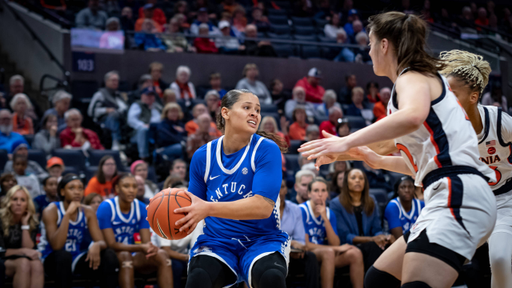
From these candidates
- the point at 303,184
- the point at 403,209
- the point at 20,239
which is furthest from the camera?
the point at 303,184

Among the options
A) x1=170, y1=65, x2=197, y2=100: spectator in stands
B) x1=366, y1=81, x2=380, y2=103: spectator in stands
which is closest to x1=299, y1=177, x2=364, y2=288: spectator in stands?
x1=170, y1=65, x2=197, y2=100: spectator in stands

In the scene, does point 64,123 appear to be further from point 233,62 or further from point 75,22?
point 233,62

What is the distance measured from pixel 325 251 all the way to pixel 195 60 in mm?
6191

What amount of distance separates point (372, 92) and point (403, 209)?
498 cm

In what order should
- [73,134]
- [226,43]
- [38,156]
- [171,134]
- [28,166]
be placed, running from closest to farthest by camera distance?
[28,166] → [38,156] → [73,134] → [171,134] → [226,43]

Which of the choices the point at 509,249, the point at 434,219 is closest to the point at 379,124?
the point at 434,219

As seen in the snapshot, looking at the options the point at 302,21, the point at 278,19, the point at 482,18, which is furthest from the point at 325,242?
the point at 482,18

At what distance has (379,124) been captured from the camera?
214 centimetres

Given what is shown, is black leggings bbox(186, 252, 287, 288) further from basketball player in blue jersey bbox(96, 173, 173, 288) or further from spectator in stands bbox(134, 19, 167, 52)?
spectator in stands bbox(134, 19, 167, 52)

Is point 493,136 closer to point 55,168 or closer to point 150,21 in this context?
point 55,168

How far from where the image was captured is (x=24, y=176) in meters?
6.69

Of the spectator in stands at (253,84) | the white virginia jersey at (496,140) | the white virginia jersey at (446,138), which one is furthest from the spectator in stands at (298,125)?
the white virginia jersey at (446,138)

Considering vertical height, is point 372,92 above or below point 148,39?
below

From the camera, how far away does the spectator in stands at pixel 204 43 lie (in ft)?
35.1
